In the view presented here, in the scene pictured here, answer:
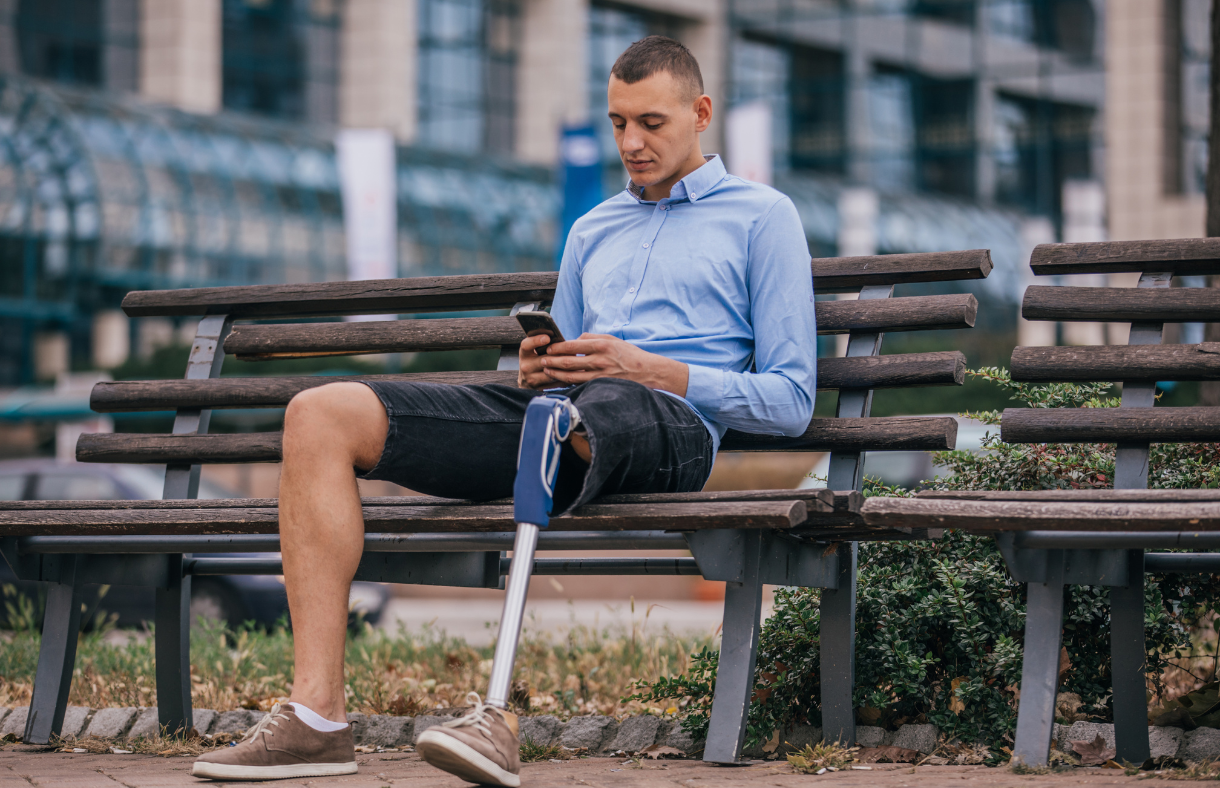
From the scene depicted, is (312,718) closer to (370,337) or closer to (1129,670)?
(370,337)

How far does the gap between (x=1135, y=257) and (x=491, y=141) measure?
132 feet

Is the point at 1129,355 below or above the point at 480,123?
below

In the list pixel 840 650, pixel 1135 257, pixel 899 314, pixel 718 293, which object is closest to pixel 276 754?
pixel 840 650

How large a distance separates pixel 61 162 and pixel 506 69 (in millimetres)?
19087

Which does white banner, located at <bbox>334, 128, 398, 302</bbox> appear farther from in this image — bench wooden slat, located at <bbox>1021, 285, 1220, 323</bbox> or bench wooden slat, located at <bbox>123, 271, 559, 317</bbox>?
bench wooden slat, located at <bbox>1021, 285, 1220, 323</bbox>

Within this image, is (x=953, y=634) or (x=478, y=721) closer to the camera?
(x=478, y=721)

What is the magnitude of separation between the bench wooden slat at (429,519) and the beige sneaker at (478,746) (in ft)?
1.57

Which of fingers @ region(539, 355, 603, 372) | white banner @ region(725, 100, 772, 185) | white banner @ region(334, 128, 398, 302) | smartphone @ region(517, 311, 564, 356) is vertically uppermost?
white banner @ region(725, 100, 772, 185)

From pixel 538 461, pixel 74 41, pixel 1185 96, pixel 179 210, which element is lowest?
pixel 538 461

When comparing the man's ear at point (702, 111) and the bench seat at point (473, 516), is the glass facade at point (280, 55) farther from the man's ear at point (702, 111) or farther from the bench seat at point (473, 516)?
the bench seat at point (473, 516)

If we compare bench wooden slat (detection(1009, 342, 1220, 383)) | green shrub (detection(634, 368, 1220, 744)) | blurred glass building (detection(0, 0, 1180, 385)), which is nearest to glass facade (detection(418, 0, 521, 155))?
blurred glass building (detection(0, 0, 1180, 385))

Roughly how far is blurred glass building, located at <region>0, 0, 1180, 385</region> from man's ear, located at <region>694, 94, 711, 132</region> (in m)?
16.2

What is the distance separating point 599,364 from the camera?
10.6ft

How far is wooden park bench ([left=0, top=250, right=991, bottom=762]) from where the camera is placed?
3084mm
